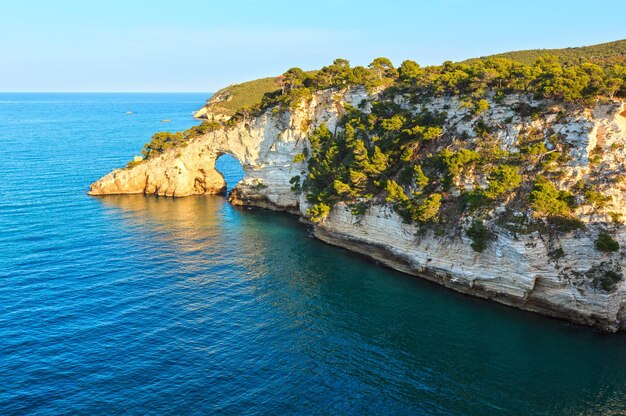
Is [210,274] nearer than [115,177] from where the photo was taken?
Yes

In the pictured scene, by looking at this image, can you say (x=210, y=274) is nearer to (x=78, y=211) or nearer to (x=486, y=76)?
(x=78, y=211)

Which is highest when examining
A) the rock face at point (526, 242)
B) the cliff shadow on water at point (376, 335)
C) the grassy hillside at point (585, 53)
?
the grassy hillside at point (585, 53)

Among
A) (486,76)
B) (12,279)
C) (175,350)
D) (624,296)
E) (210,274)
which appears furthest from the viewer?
(486,76)

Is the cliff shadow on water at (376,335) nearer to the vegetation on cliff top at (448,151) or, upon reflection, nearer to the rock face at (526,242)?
the rock face at (526,242)

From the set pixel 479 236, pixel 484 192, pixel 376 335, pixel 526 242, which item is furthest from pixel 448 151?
pixel 376 335

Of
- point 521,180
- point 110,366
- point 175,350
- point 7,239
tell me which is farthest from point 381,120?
point 7,239

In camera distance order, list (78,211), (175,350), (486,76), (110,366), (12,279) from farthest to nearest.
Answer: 1. (78,211)
2. (486,76)
3. (12,279)
4. (175,350)
5. (110,366)

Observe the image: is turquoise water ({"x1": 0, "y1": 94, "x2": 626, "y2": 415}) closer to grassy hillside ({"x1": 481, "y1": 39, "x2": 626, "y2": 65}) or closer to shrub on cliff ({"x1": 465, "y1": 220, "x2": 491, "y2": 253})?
shrub on cliff ({"x1": 465, "y1": 220, "x2": 491, "y2": 253})

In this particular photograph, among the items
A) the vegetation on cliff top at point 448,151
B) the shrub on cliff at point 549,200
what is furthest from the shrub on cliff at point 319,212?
the shrub on cliff at point 549,200
